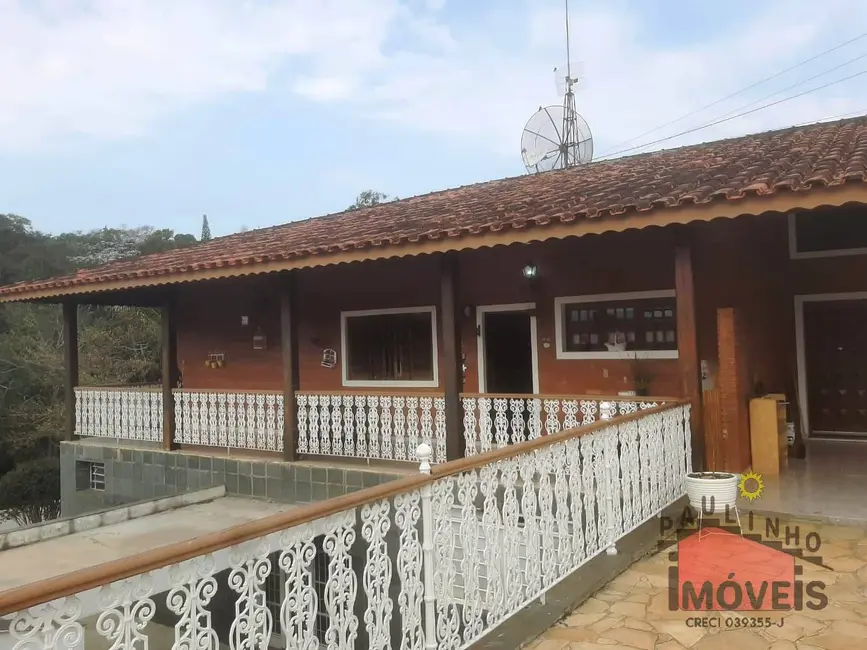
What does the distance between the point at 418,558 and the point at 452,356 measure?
4.09 metres

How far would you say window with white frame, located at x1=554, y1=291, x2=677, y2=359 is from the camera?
8109 millimetres

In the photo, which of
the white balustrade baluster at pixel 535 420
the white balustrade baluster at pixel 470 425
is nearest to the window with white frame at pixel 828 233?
the white balustrade baluster at pixel 535 420

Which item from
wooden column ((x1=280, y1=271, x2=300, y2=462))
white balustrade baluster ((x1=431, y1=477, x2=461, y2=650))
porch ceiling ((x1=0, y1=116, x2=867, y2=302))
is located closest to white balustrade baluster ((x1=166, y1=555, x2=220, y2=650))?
white balustrade baluster ((x1=431, y1=477, x2=461, y2=650))

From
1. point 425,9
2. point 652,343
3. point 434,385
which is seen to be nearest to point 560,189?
point 652,343

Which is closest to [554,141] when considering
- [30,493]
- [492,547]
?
[492,547]

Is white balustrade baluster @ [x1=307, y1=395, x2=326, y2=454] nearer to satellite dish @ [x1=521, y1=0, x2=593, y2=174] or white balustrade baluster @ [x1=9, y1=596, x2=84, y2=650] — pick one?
white balustrade baluster @ [x1=9, y1=596, x2=84, y2=650]

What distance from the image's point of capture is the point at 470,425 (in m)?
7.17

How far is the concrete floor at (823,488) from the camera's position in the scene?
533 cm

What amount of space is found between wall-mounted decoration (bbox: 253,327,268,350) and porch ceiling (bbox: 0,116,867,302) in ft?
5.01

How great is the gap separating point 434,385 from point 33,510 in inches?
583

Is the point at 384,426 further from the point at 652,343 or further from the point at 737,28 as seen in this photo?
the point at 737,28

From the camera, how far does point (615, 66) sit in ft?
58.5

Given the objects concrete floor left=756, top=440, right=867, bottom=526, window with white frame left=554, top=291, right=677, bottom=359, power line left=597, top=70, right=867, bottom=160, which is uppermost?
power line left=597, top=70, right=867, bottom=160

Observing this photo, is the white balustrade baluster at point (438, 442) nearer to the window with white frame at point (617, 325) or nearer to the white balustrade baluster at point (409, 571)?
the window with white frame at point (617, 325)
